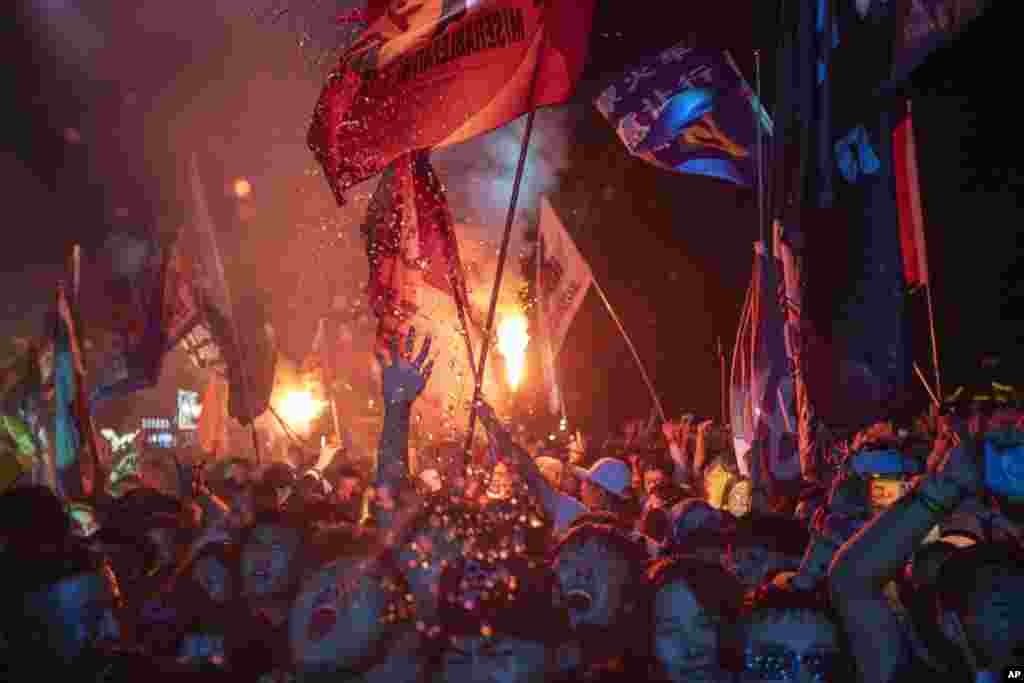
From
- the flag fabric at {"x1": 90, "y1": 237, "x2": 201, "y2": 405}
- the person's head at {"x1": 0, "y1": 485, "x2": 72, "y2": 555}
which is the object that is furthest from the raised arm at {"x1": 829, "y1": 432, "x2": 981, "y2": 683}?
the flag fabric at {"x1": 90, "y1": 237, "x2": 201, "y2": 405}

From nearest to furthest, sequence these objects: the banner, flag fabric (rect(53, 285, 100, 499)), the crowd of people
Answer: the crowd of people
the banner
flag fabric (rect(53, 285, 100, 499))

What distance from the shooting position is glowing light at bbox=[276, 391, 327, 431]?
16672 mm

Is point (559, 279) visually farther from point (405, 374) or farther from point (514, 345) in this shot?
point (405, 374)

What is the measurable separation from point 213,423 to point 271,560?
8.58 metres

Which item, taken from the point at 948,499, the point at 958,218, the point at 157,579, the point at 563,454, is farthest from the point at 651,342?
the point at 948,499

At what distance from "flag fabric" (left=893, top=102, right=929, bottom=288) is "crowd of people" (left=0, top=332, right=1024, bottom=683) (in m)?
2.06

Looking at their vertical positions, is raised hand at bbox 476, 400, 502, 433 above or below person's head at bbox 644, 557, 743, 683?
above

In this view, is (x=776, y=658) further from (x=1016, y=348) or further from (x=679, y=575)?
(x=1016, y=348)

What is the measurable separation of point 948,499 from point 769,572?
94cm

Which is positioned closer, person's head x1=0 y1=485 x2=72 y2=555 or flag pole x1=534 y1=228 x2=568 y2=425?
person's head x1=0 y1=485 x2=72 y2=555

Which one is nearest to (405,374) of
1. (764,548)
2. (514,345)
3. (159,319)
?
(764,548)

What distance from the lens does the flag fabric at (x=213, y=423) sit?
10.6m

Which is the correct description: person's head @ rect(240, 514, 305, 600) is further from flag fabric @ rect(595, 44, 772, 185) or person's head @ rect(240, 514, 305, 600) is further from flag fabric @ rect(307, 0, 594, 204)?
flag fabric @ rect(595, 44, 772, 185)

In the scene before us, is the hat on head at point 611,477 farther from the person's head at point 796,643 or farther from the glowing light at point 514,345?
the glowing light at point 514,345
